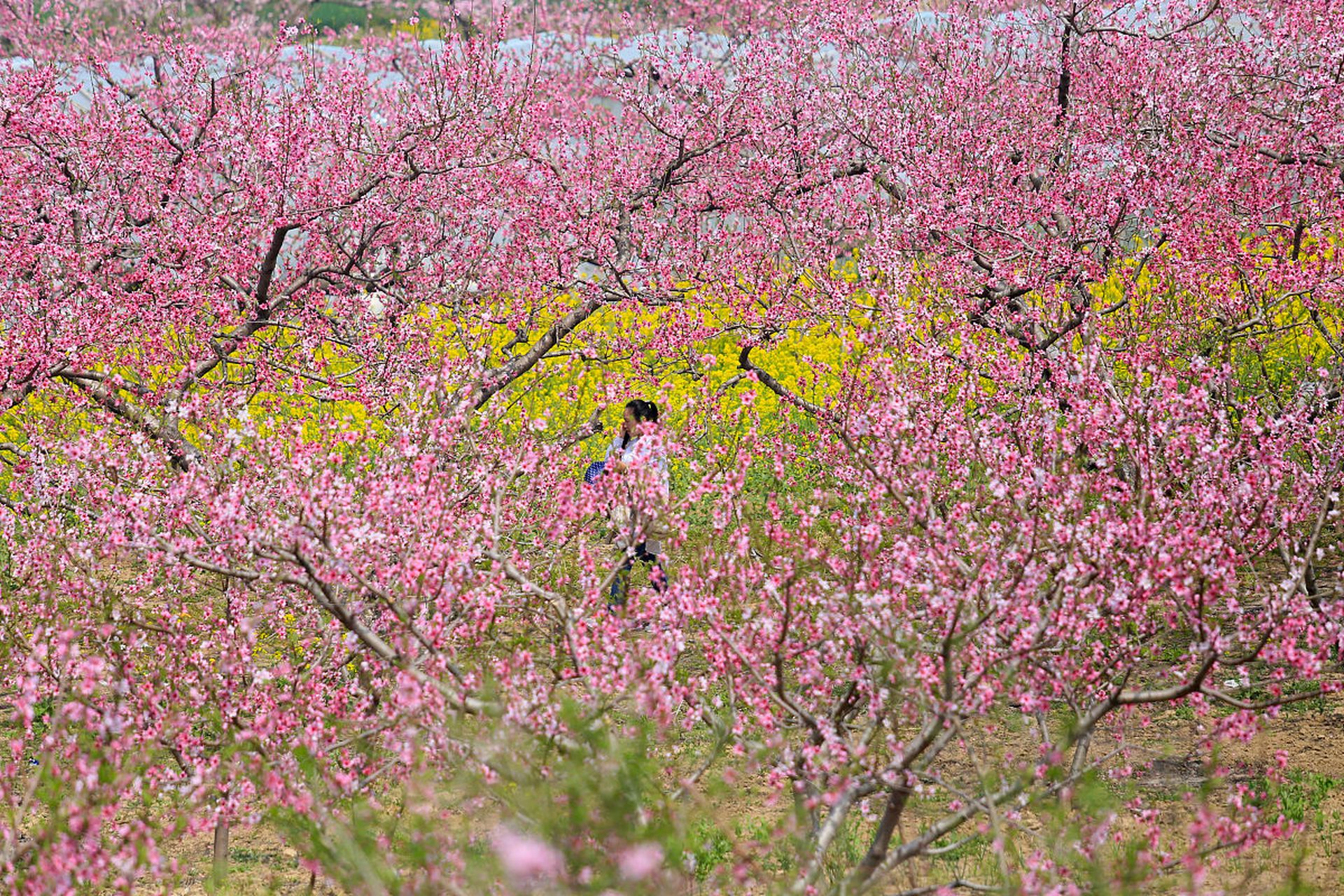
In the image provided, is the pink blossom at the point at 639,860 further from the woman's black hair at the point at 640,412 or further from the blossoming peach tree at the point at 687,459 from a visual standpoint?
the woman's black hair at the point at 640,412

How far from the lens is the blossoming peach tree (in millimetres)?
3873

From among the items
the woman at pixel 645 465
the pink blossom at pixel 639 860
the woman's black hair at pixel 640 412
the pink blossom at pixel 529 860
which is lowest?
the pink blossom at pixel 529 860

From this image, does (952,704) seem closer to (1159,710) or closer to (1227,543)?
(1227,543)

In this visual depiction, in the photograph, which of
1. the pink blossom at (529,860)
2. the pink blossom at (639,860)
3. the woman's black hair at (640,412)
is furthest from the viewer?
the woman's black hair at (640,412)

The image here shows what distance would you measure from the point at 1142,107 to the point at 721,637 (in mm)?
7409

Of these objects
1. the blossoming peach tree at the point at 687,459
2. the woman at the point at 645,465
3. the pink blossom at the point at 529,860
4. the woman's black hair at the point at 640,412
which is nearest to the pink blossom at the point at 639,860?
the blossoming peach tree at the point at 687,459

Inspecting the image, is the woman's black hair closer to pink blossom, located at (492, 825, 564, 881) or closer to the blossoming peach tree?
the blossoming peach tree

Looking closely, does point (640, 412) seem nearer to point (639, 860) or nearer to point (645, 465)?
point (645, 465)

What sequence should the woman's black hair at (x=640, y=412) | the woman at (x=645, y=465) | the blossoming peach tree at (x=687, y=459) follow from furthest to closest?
the woman's black hair at (x=640, y=412)
the woman at (x=645, y=465)
the blossoming peach tree at (x=687, y=459)

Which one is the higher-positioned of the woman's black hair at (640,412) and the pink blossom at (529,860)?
the woman's black hair at (640,412)

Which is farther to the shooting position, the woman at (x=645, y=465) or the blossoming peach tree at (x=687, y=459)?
the woman at (x=645, y=465)

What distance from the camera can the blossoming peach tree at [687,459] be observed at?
152 inches

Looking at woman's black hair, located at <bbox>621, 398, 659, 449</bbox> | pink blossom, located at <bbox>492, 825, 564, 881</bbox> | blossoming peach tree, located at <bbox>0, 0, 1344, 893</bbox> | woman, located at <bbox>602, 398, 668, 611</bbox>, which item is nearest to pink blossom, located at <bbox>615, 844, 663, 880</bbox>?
blossoming peach tree, located at <bbox>0, 0, 1344, 893</bbox>

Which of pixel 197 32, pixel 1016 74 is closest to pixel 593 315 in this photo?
pixel 1016 74
